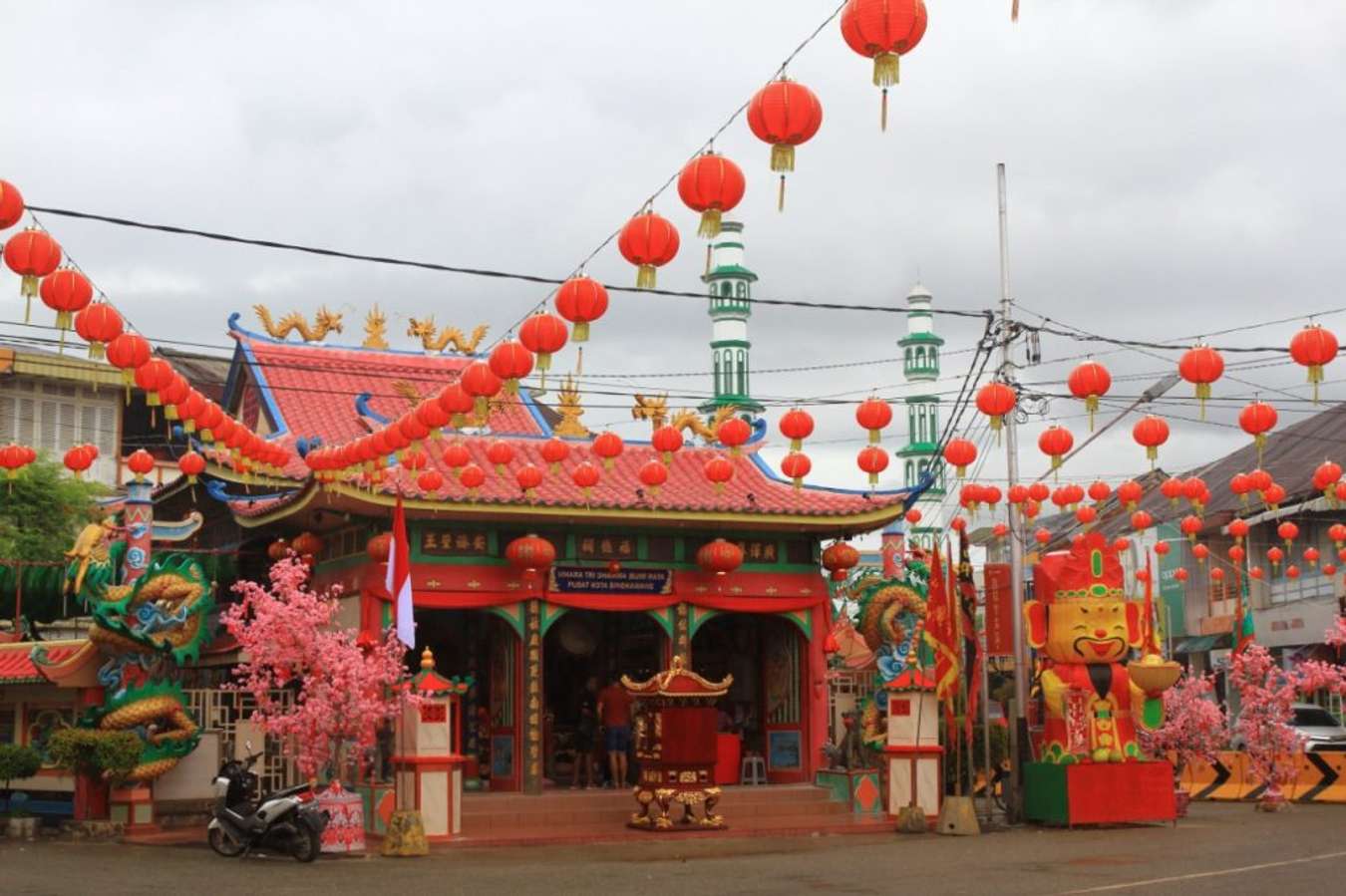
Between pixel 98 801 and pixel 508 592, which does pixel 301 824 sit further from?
pixel 508 592

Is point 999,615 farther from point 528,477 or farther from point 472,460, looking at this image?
point 472,460

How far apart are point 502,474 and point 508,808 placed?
478cm

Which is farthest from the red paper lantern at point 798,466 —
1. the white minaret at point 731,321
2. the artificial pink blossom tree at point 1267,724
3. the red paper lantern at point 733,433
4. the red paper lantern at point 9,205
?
the white minaret at point 731,321

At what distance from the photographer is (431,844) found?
725 inches

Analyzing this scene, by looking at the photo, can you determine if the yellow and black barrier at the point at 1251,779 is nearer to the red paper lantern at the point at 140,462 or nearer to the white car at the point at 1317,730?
the white car at the point at 1317,730

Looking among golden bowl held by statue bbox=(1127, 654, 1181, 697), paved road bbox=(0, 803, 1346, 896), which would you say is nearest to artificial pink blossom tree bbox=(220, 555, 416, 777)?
paved road bbox=(0, 803, 1346, 896)

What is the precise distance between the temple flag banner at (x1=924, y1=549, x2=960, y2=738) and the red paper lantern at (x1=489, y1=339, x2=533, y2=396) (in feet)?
24.7

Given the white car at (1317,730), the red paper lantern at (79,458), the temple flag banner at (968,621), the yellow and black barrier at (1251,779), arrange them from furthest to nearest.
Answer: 1. the white car at (1317,730)
2. the yellow and black barrier at (1251,779)
3. the red paper lantern at (79,458)
4. the temple flag banner at (968,621)

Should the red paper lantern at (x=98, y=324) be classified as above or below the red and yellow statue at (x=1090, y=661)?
above

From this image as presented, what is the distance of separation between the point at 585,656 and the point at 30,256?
14.0m

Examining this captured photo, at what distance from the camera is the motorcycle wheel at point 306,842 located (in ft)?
55.1

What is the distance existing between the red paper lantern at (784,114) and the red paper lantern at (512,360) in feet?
13.9

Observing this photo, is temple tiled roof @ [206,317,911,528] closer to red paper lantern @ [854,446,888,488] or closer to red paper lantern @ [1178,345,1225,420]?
red paper lantern @ [854,446,888,488]

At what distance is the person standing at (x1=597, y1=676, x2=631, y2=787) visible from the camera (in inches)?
868
